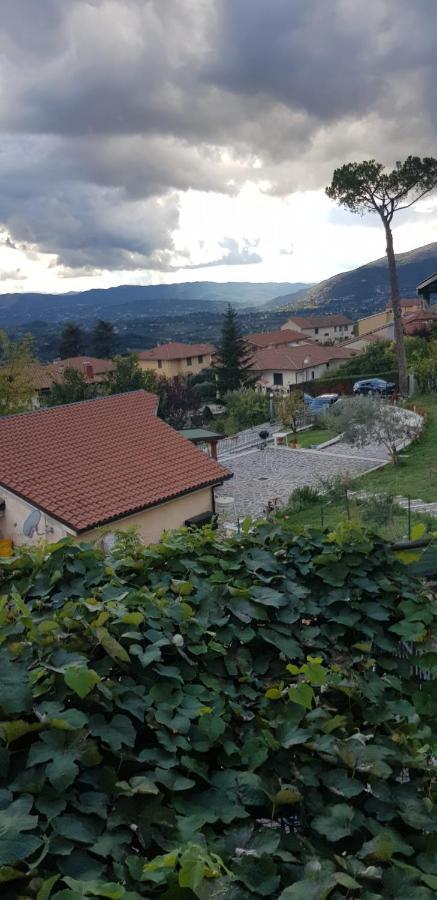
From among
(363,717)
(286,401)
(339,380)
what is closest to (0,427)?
(363,717)

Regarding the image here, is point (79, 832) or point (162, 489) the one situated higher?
point (79, 832)

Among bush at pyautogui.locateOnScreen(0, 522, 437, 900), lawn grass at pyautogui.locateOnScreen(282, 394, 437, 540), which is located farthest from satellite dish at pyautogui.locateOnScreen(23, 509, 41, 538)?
bush at pyautogui.locateOnScreen(0, 522, 437, 900)

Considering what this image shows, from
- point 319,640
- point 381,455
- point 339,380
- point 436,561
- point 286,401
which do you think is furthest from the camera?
point 339,380

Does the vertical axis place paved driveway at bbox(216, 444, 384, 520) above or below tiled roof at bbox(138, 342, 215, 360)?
below

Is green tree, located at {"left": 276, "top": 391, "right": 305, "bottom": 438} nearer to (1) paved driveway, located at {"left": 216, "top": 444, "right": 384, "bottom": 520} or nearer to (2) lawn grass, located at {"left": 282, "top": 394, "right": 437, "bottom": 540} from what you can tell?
(1) paved driveway, located at {"left": 216, "top": 444, "right": 384, "bottom": 520}

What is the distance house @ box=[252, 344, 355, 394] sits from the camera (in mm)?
59844

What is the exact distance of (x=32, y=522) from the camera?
11.6 meters

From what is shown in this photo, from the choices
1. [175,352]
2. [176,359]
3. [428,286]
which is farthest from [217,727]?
[175,352]

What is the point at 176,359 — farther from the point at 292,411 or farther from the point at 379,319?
the point at 292,411

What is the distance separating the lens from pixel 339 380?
42406 mm

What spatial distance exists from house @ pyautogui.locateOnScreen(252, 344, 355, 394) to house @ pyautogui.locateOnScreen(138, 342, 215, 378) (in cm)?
1391

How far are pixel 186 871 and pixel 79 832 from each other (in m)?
0.35

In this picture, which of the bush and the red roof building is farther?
the red roof building

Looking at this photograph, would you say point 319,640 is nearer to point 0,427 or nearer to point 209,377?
point 0,427
